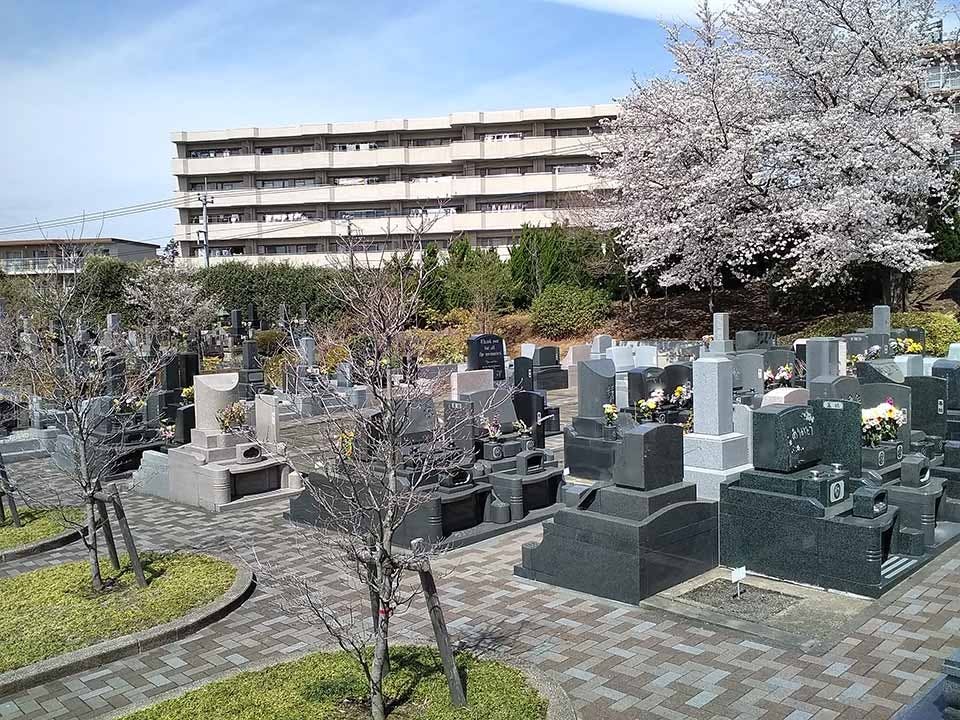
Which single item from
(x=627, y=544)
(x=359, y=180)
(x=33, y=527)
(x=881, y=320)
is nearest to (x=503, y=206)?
(x=359, y=180)

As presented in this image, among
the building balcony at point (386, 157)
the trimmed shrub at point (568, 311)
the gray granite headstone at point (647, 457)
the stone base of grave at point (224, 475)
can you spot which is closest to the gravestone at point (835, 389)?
the gray granite headstone at point (647, 457)

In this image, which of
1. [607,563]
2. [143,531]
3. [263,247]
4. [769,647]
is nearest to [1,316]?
[143,531]

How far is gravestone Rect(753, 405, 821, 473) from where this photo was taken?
340 inches

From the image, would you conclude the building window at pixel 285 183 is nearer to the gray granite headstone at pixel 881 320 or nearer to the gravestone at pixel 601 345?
the gravestone at pixel 601 345

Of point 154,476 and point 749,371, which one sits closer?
point 154,476

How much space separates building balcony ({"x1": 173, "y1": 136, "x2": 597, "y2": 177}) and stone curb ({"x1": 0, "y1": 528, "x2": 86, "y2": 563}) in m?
42.0

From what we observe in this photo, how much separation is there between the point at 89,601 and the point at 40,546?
2.68 m

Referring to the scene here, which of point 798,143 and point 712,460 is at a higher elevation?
point 798,143

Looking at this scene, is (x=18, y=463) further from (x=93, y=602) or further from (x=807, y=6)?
(x=807, y=6)

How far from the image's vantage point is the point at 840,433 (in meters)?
9.20

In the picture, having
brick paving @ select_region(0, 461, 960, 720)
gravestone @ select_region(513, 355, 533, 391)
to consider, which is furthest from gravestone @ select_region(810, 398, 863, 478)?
gravestone @ select_region(513, 355, 533, 391)

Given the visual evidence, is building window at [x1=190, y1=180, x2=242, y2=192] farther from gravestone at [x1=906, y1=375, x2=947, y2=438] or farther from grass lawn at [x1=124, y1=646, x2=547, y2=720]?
grass lawn at [x1=124, y1=646, x2=547, y2=720]

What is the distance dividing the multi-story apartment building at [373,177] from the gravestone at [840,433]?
39.7 metres

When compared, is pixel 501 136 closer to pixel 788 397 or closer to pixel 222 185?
pixel 222 185
